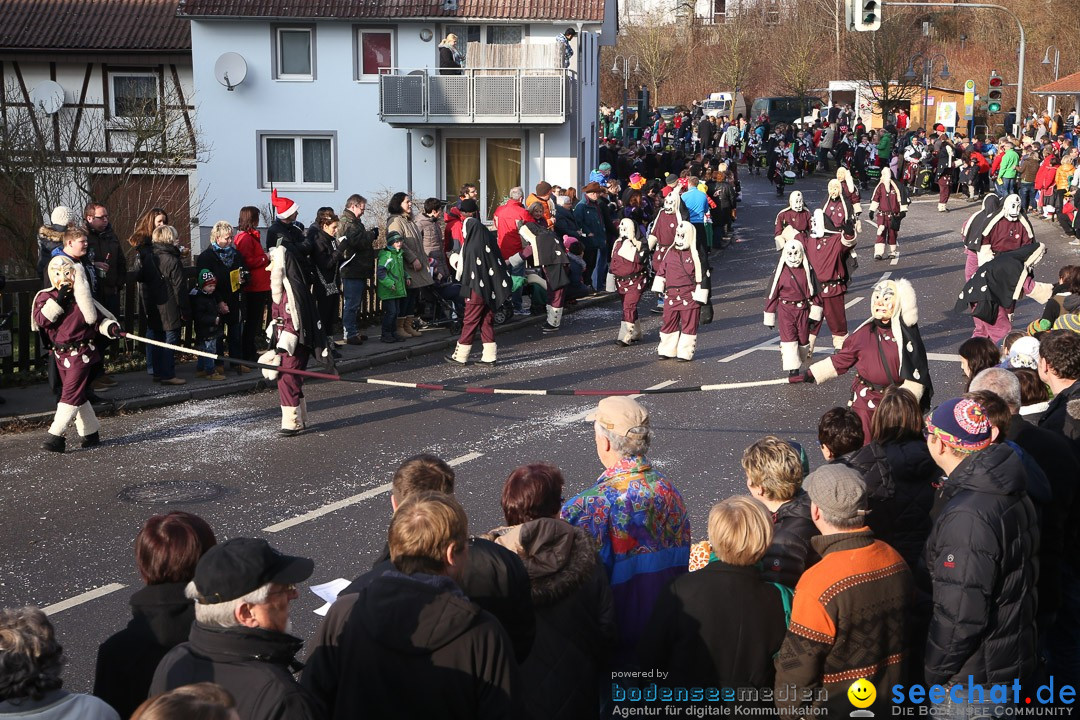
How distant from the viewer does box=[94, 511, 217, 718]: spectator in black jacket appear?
4203mm

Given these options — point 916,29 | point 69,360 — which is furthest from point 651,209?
point 916,29

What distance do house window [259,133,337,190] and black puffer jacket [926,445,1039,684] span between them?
1275 inches

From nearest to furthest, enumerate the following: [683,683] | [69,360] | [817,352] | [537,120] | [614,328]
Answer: [683,683], [69,360], [817,352], [614,328], [537,120]

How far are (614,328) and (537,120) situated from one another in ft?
53.2

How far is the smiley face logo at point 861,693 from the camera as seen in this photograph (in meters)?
4.51

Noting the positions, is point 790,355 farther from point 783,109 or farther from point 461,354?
point 783,109

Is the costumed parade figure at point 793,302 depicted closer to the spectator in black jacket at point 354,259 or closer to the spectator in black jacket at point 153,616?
the spectator in black jacket at point 354,259

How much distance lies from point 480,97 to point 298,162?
639 cm

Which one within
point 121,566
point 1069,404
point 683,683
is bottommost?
point 121,566

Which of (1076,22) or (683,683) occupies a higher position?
(1076,22)

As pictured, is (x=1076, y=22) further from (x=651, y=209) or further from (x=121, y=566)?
(x=121, y=566)

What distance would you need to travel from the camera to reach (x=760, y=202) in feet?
122

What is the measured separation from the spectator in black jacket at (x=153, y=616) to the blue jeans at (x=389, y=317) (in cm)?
1133

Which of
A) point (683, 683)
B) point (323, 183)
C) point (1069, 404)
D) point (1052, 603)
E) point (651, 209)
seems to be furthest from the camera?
point (323, 183)
